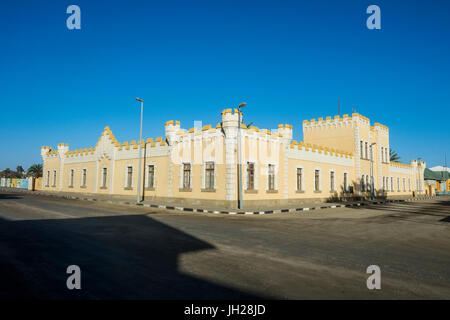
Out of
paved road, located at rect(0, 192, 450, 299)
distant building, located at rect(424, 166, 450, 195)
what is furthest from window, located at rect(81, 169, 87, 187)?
distant building, located at rect(424, 166, 450, 195)

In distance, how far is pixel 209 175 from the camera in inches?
801

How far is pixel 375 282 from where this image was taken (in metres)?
4.61

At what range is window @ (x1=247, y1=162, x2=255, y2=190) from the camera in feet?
65.6

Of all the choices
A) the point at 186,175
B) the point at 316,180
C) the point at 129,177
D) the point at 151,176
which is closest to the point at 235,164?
the point at 186,175

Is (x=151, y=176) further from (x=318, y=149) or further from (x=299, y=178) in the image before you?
(x=318, y=149)

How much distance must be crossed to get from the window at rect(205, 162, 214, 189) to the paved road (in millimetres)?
10808

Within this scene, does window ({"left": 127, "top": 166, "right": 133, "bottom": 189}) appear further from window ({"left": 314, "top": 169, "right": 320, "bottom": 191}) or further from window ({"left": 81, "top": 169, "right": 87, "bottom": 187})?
window ({"left": 314, "top": 169, "right": 320, "bottom": 191})

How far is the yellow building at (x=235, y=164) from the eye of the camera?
19828mm

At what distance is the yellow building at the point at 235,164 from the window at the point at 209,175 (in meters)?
0.02

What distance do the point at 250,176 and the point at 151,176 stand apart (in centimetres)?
922

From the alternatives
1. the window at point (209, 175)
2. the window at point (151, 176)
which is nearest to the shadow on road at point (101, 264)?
the window at point (209, 175)

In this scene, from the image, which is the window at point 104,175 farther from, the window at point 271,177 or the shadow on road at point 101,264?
the shadow on road at point 101,264

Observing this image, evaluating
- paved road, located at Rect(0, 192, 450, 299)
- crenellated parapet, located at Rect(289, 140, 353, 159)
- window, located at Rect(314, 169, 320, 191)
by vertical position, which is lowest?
paved road, located at Rect(0, 192, 450, 299)

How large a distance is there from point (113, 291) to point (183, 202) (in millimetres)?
17621
